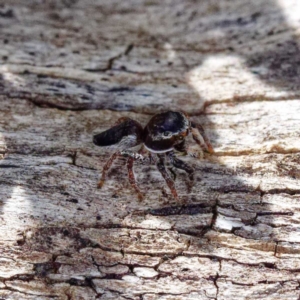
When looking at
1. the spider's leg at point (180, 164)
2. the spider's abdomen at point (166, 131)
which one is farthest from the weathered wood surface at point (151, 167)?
the spider's abdomen at point (166, 131)

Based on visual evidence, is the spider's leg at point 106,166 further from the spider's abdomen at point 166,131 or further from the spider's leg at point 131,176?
the spider's abdomen at point 166,131

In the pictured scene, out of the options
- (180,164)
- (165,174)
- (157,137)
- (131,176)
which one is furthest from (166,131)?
(131,176)

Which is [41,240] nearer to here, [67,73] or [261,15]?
[67,73]

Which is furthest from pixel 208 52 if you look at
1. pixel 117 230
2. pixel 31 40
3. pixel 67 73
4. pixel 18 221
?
pixel 18 221

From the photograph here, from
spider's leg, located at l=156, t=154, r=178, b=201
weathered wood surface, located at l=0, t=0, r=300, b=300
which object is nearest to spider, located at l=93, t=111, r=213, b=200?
spider's leg, located at l=156, t=154, r=178, b=201

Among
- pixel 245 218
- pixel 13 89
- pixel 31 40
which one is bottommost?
pixel 245 218

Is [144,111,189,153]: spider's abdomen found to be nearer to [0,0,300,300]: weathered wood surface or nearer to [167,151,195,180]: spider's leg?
[167,151,195,180]: spider's leg
